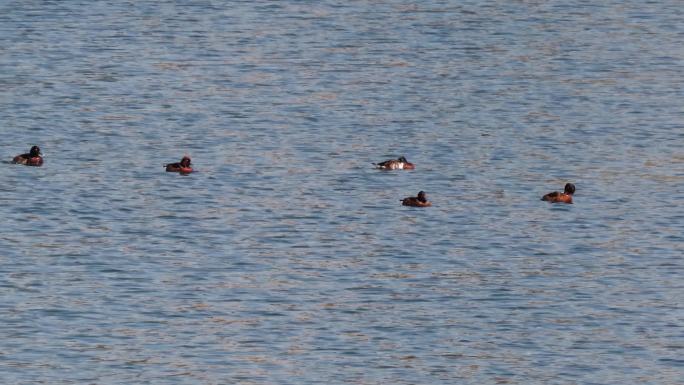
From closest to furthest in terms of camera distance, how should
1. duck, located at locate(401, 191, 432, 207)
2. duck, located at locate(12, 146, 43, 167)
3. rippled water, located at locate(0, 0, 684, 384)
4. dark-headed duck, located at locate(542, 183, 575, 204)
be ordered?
rippled water, located at locate(0, 0, 684, 384) < duck, located at locate(401, 191, 432, 207) < dark-headed duck, located at locate(542, 183, 575, 204) < duck, located at locate(12, 146, 43, 167)

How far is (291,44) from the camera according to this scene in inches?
2589

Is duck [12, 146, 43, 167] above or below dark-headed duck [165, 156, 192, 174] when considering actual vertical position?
above

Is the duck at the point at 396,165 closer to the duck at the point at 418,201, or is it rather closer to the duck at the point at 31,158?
the duck at the point at 418,201

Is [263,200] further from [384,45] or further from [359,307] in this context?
[384,45]

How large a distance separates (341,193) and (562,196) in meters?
5.15

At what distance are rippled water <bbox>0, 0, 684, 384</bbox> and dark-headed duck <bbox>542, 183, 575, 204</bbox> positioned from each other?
0.35m

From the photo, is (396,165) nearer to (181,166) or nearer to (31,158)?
(181,166)

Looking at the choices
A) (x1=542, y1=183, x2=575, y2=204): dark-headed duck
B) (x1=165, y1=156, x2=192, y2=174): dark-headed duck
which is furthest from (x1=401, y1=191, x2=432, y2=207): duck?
(x1=165, y1=156, x2=192, y2=174): dark-headed duck

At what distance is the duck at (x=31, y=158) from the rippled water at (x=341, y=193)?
0.70 ft

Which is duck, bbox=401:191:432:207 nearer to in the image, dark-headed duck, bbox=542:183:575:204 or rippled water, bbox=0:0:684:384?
rippled water, bbox=0:0:684:384

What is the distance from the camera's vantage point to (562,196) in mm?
44344

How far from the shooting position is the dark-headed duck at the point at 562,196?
44219 mm

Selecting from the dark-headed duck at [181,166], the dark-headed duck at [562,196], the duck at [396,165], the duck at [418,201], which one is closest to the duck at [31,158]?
the dark-headed duck at [181,166]

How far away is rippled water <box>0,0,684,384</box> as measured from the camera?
32.8m
